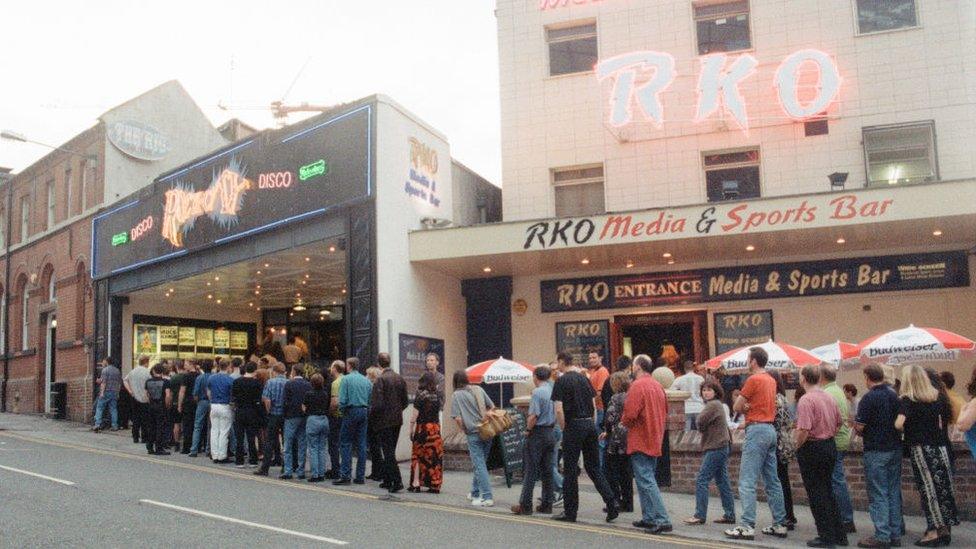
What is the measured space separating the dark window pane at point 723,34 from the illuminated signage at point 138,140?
17.9 m

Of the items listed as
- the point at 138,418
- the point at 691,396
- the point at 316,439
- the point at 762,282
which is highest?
the point at 762,282

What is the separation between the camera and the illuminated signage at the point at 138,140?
2634 centimetres

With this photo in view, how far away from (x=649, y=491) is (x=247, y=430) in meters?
7.68

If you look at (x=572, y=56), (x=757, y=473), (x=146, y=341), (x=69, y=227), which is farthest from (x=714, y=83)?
(x=69, y=227)

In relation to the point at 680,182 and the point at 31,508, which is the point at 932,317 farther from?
the point at 31,508

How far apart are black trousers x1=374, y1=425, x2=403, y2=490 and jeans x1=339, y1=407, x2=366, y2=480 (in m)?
0.46

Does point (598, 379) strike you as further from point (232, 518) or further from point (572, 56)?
point (572, 56)

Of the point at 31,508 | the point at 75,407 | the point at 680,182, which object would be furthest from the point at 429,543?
the point at 75,407

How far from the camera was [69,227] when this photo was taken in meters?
28.0

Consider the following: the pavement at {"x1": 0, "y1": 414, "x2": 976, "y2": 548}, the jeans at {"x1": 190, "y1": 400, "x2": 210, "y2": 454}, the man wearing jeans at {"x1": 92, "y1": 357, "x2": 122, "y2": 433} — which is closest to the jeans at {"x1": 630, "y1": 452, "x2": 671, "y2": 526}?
the pavement at {"x1": 0, "y1": 414, "x2": 976, "y2": 548}

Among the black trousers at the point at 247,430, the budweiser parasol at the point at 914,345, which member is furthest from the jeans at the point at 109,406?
the budweiser parasol at the point at 914,345

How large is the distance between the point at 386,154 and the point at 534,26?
608 cm

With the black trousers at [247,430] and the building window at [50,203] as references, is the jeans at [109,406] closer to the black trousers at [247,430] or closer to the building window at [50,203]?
the black trousers at [247,430]

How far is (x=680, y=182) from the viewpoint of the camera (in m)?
19.2
